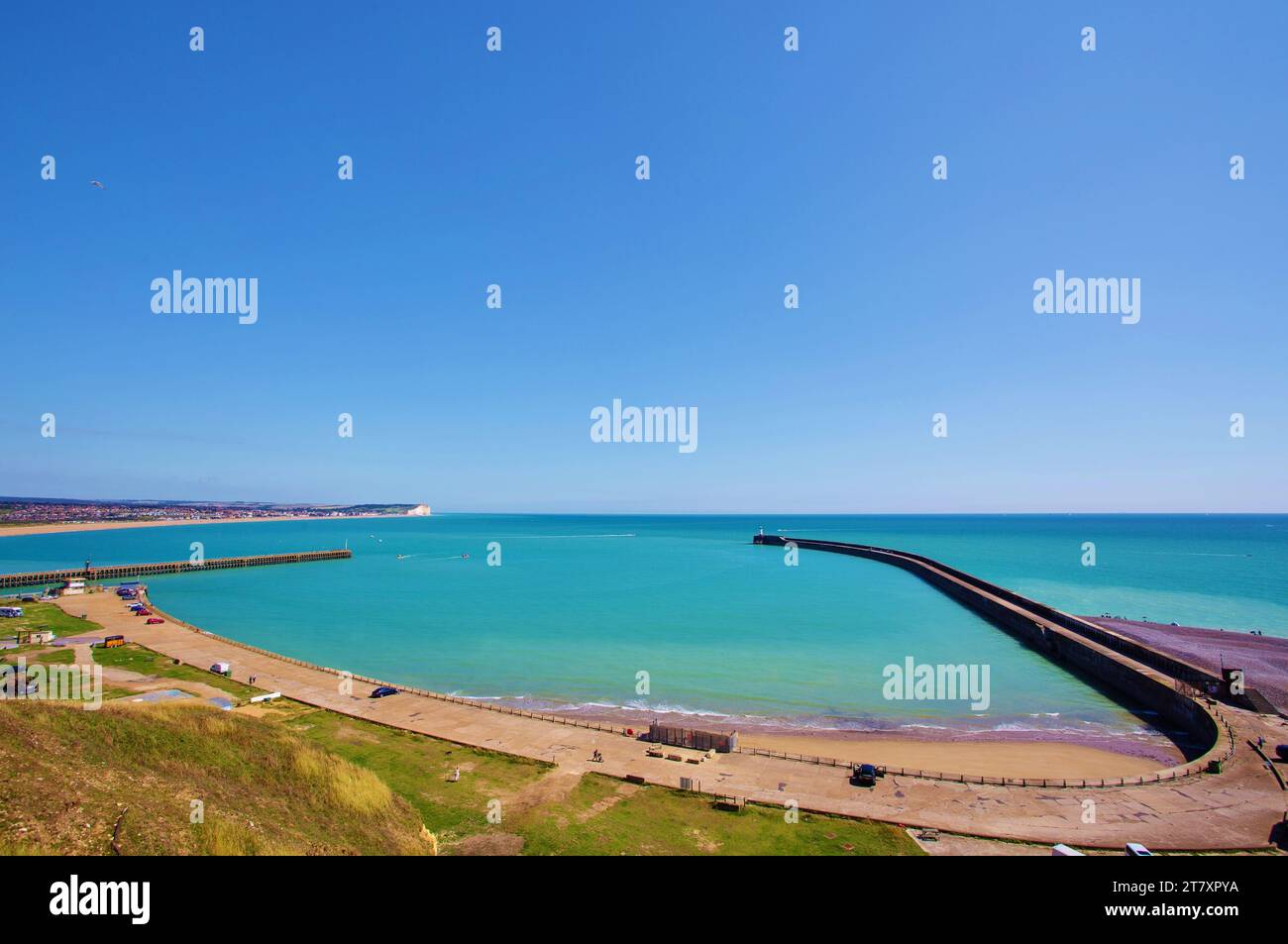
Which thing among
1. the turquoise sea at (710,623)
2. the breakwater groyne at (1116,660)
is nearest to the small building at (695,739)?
the turquoise sea at (710,623)

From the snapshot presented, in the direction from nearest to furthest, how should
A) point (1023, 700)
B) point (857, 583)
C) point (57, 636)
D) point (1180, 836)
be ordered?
point (1180, 836), point (1023, 700), point (57, 636), point (857, 583)

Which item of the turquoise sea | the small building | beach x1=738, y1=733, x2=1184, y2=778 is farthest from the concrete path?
the turquoise sea

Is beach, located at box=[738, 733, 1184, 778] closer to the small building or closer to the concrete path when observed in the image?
the small building

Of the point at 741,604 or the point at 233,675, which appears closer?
the point at 233,675

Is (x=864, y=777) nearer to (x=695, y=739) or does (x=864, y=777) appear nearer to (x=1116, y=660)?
(x=695, y=739)
